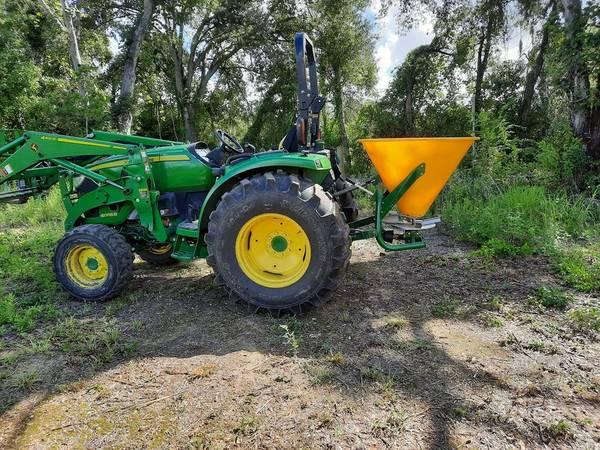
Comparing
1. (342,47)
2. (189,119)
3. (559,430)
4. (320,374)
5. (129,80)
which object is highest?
(342,47)

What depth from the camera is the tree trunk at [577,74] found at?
6555mm

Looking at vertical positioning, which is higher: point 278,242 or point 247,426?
point 278,242

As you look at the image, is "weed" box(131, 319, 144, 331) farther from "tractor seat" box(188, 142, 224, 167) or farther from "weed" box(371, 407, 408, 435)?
"weed" box(371, 407, 408, 435)

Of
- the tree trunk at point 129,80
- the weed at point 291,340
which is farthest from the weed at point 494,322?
the tree trunk at point 129,80

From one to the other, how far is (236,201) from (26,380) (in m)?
1.69

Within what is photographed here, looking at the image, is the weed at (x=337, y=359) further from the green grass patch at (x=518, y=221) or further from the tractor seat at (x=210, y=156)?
the green grass patch at (x=518, y=221)

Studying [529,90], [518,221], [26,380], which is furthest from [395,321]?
[529,90]

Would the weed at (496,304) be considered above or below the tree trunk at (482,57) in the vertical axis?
below

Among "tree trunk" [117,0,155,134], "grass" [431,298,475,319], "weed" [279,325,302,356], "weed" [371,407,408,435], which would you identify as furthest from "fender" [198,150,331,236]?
"tree trunk" [117,0,155,134]

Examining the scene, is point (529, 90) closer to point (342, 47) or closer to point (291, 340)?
point (342, 47)

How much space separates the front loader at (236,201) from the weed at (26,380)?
113cm

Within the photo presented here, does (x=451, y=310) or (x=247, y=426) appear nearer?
(x=247, y=426)

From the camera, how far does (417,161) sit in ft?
10.6

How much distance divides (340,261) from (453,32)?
46.4 feet
